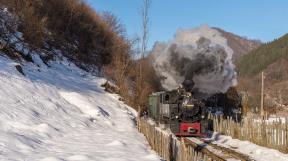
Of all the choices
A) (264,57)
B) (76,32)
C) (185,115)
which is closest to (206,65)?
(185,115)

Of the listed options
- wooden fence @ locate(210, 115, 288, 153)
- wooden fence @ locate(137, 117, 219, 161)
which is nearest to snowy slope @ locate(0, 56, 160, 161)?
wooden fence @ locate(137, 117, 219, 161)

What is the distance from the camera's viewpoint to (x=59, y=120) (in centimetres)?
1814

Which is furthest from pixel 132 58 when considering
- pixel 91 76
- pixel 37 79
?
pixel 37 79

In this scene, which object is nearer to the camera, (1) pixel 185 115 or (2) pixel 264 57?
(1) pixel 185 115

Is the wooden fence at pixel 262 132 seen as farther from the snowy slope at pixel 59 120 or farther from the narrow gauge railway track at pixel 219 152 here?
the snowy slope at pixel 59 120

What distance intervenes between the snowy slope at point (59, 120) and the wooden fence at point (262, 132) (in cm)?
557

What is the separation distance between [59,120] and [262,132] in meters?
9.50

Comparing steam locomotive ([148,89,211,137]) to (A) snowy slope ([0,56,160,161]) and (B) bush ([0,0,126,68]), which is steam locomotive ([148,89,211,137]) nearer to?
(A) snowy slope ([0,56,160,161])

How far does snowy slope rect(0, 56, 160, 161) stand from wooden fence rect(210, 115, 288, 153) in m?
5.57

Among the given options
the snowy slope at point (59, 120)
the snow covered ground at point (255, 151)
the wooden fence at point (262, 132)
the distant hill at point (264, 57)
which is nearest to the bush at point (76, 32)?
the snowy slope at point (59, 120)

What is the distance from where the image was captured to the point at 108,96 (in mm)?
29219

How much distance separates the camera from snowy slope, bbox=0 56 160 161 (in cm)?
1241

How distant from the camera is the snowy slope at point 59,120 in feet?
40.7

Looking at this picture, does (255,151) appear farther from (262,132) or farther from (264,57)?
(264,57)
